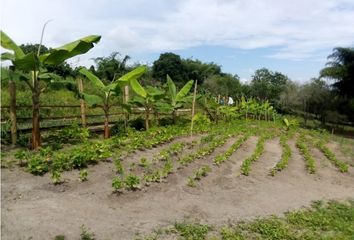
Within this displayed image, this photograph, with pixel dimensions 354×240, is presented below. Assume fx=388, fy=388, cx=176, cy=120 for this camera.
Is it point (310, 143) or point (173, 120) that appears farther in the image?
point (173, 120)

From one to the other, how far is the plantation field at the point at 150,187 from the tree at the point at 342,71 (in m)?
17.6

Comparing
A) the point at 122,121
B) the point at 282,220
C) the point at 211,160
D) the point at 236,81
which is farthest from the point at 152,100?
the point at 236,81

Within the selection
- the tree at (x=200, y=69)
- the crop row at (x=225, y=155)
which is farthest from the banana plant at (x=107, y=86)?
the tree at (x=200, y=69)

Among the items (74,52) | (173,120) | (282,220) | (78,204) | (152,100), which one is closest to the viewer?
(78,204)

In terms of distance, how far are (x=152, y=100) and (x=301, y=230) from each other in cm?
776

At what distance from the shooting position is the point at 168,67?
1858 inches

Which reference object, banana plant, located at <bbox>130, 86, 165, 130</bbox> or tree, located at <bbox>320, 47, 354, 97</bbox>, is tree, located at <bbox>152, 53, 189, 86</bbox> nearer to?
tree, located at <bbox>320, 47, 354, 97</bbox>

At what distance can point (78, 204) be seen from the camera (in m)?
5.30

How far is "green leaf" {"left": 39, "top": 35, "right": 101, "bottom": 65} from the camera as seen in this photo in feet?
24.1

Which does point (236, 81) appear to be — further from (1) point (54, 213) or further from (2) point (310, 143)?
(1) point (54, 213)

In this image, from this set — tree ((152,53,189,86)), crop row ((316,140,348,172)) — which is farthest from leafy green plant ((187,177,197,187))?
tree ((152,53,189,86))

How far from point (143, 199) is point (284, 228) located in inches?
82.2

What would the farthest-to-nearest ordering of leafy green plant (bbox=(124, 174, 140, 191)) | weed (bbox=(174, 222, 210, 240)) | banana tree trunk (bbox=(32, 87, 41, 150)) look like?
banana tree trunk (bbox=(32, 87, 41, 150)) < leafy green plant (bbox=(124, 174, 140, 191)) < weed (bbox=(174, 222, 210, 240))

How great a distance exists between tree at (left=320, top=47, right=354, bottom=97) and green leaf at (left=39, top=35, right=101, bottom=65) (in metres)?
22.5
